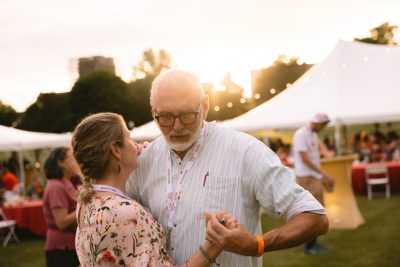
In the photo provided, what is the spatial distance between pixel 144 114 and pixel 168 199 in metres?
55.6

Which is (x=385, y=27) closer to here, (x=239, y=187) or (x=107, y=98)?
(x=107, y=98)

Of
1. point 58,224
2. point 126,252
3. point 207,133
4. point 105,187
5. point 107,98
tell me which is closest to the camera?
point 126,252

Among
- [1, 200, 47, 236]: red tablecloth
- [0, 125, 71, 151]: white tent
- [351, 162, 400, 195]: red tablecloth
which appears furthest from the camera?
[0, 125, 71, 151]: white tent

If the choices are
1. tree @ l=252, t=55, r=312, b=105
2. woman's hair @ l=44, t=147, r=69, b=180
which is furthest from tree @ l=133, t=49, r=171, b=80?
woman's hair @ l=44, t=147, r=69, b=180

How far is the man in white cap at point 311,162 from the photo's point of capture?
28.3ft

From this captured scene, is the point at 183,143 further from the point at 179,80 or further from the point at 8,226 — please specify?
the point at 8,226

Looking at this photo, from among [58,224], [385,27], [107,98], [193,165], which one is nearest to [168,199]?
[193,165]

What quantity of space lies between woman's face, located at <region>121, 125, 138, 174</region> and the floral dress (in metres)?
0.28

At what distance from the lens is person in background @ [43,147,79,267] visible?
4.62m

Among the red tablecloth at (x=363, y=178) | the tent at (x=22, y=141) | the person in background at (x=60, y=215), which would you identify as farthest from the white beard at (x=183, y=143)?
the tent at (x=22, y=141)

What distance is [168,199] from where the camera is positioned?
254 centimetres

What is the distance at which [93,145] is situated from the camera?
2.47 meters

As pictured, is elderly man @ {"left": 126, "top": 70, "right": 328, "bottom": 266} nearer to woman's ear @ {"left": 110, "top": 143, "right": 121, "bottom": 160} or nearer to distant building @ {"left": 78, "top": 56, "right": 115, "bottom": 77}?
woman's ear @ {"left": 110, "top": 143, "right": 121, "bottom": 160}

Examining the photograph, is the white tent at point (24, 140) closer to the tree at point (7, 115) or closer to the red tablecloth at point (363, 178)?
the red tablecloth at point (363, 178)
